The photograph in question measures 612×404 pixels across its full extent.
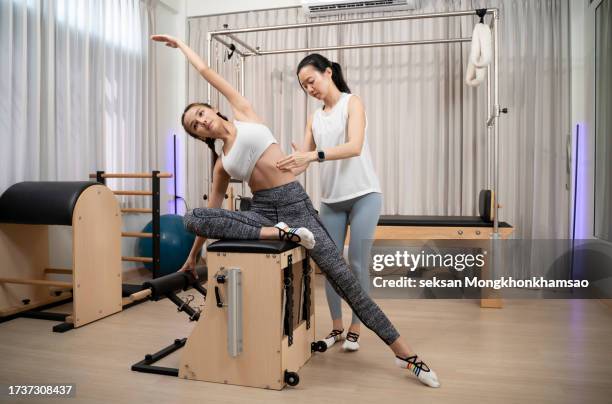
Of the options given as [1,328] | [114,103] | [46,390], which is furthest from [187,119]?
[114,103]

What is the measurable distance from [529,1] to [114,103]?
325cm

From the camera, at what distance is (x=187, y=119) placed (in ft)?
5.90

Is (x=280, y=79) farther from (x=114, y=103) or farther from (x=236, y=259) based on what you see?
(x=236, y=259)

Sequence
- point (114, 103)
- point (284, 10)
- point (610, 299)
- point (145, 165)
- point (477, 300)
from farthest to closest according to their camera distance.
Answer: point (284, 10), point (145, 165), point (114, 103), point (477, 300), point (610, 299)

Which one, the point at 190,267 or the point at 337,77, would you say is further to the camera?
the point at 337,77

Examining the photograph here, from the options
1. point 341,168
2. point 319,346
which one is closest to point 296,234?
point 341,168

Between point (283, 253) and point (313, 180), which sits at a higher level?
point (313, 180)

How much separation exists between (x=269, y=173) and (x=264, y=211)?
15cm

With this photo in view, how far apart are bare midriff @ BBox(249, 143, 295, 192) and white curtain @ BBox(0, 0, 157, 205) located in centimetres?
171

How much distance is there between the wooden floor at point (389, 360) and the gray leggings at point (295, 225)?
0.80ft

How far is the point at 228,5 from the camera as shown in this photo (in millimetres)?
4492

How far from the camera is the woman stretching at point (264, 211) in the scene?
→ 5.86 feet

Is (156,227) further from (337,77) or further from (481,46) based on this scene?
Result: (481,46)

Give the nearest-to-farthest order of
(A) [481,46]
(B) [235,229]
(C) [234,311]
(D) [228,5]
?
(C) [234,311]
(B) [235,229]
(A) [481,46]
(D) [228,5]
